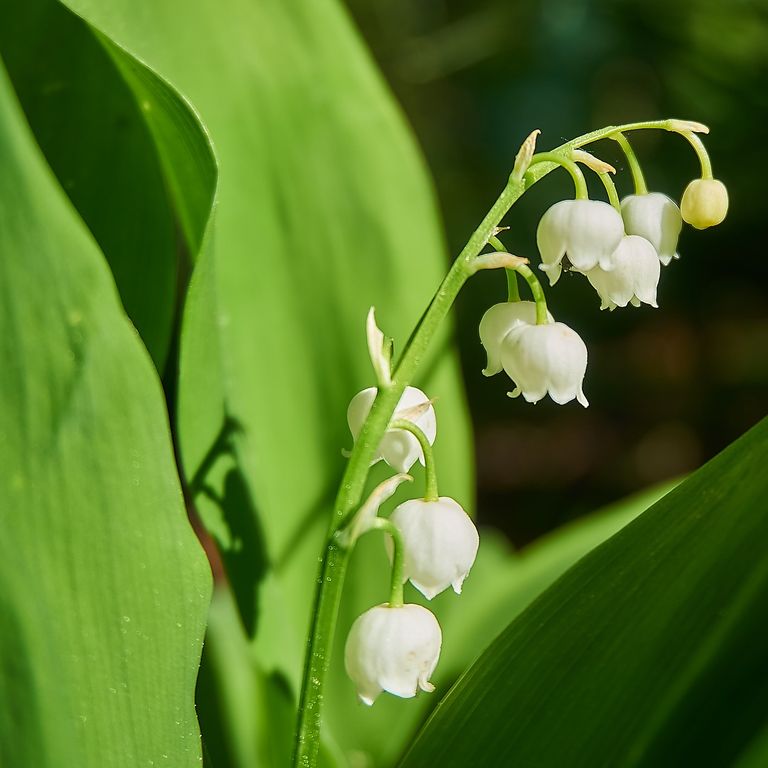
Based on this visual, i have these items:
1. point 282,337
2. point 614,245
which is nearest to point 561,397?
point 614,245

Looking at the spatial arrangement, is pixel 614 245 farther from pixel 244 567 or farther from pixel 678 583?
pixel 244 567

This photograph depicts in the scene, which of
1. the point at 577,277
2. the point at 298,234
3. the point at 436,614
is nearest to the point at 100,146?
the point at 298,234

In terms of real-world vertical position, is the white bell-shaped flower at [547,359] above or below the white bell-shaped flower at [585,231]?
below

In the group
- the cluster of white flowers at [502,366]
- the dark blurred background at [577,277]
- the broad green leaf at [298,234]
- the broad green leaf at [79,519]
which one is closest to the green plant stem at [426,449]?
the cluster of white flowers at [502,366]

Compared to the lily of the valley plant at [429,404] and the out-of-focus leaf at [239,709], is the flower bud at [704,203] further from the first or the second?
the out-of-focus leaf at [239,709]

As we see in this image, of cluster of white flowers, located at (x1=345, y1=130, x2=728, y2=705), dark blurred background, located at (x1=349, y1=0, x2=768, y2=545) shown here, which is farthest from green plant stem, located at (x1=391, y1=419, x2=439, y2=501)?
dark blurred background, located at (x1=349, y1=0, x2=768, y2=545)

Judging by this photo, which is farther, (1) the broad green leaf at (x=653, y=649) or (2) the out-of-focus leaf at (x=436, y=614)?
(2) the out-of-focus leaf at (x=436, y=614)

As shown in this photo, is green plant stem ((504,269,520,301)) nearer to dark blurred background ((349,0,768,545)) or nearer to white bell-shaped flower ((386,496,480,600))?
white bell-shaped flower ((386,496,480,600))
